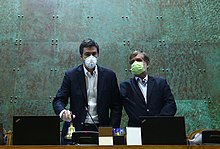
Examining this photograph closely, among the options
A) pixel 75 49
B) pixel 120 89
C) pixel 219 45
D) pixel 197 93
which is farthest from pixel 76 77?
pixel 219 45

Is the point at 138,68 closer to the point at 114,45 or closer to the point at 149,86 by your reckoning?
the point at 149,86

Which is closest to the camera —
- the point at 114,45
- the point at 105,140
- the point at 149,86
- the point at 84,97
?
the point at 105,140

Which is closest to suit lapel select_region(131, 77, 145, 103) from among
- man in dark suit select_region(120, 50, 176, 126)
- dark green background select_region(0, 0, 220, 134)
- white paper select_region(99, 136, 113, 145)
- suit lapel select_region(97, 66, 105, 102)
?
man in dark suit select_region(120, 50, 176, 126)

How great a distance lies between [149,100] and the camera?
2936 millimetres

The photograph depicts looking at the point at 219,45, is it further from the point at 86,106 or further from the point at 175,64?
the point at 86,106

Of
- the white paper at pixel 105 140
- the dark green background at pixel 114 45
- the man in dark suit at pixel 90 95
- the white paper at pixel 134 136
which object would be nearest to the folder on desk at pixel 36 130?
the white paper at pixel 105 140

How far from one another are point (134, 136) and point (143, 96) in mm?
1062

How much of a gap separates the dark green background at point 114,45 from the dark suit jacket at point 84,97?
3.24ft

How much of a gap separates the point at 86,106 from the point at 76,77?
11.9 inches

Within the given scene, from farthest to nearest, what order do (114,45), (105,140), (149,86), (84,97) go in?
(114,45)
(149,86)
(84,97)
(105,140)

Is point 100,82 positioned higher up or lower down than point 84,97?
higher up

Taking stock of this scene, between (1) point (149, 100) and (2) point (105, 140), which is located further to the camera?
(1) point (149, 100)

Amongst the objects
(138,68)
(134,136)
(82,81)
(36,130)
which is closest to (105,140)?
(134,136)

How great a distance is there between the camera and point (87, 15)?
168 inches
